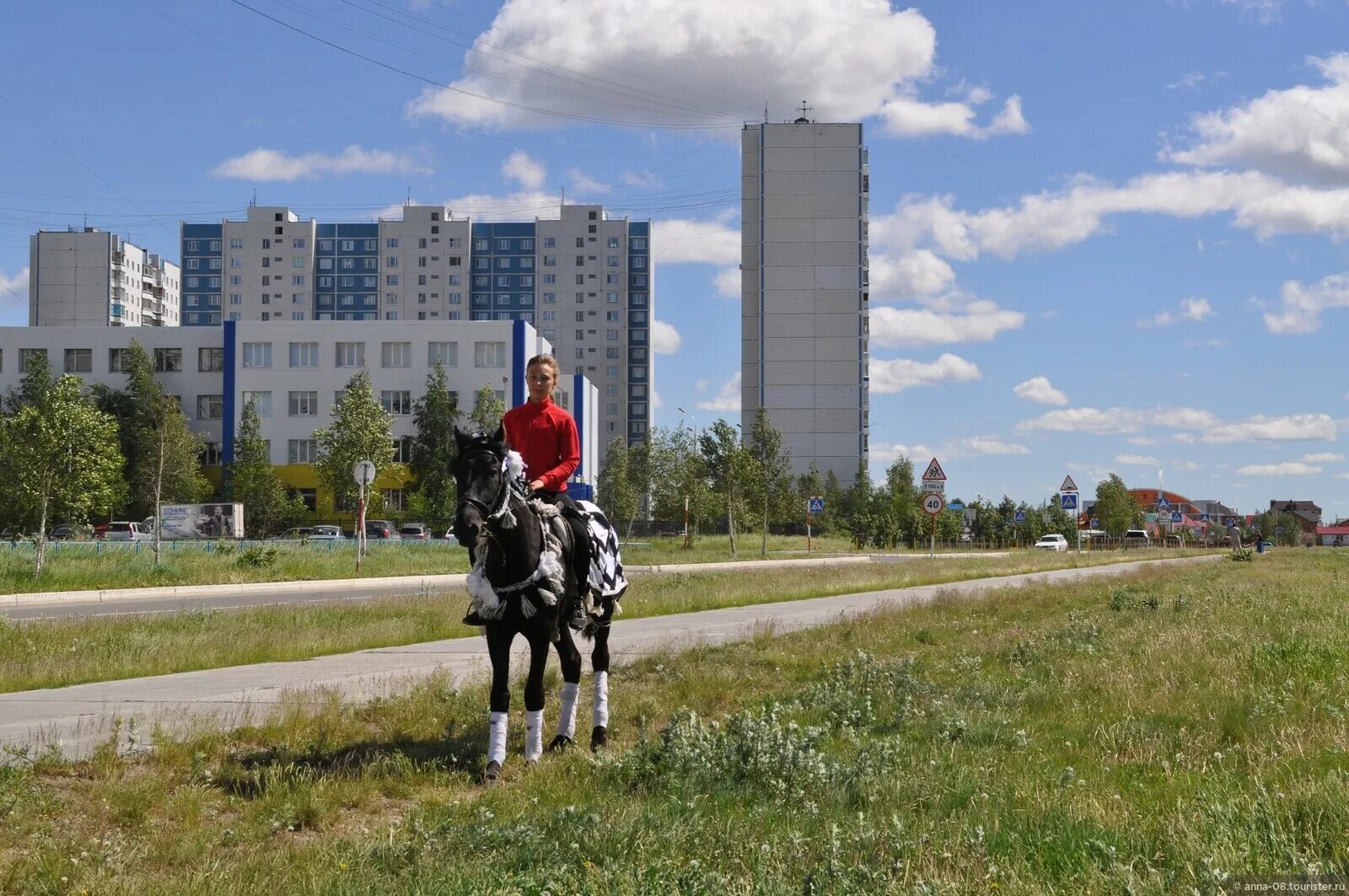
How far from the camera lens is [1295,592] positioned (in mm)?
21562

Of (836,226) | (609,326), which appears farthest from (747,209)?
(609,326)

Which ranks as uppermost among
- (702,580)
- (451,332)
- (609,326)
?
(609,326)

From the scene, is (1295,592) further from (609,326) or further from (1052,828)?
(609,326)

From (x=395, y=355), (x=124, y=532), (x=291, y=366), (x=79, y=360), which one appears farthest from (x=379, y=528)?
(x=79, y=360)

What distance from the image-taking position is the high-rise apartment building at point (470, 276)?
6216 inches

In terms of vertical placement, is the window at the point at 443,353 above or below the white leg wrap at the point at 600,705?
above

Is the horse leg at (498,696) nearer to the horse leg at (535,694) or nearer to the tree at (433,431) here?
the horse leg at (535,694)

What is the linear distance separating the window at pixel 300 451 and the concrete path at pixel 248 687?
74.1 meters

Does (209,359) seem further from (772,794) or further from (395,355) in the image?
(772,794)

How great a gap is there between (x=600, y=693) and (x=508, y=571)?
142cm

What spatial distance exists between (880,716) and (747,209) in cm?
12868

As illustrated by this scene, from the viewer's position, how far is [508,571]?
736cm

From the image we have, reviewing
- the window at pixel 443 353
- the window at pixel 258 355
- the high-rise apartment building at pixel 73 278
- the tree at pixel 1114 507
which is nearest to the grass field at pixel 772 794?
the window at pixel 443 353

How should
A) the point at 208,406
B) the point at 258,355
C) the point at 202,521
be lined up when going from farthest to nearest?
the point at 208,406 → the point at 258,355 → the point at 202,521
